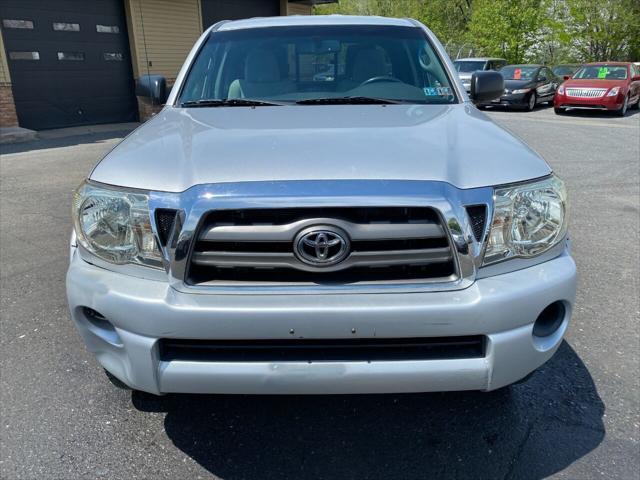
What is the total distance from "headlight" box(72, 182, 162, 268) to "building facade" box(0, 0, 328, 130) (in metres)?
10.2

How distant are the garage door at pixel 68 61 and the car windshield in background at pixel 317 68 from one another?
1100 centimetres

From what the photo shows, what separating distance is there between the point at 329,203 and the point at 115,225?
85 centimetres

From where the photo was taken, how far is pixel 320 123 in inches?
95.2

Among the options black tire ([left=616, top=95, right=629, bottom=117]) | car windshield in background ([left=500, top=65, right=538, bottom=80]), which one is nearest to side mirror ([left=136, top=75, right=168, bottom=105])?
black tire ([left=616, top=95, right=629, bottom=117])

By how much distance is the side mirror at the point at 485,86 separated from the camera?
3660mm

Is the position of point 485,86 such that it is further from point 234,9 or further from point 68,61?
point 234,9

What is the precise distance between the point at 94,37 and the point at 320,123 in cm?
1354

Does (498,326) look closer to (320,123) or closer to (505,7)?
(320,123)

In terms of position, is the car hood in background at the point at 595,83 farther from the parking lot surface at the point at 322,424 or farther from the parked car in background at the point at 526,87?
the parking lot surface at the point at 322,424

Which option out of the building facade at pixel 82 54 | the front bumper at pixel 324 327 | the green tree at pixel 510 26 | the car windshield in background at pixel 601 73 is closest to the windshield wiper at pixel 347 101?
the front bumper at pixel 324 327

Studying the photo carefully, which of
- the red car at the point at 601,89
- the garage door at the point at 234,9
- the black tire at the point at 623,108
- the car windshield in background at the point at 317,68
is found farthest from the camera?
the garage door at the point at 234,9

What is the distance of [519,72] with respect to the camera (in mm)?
18359

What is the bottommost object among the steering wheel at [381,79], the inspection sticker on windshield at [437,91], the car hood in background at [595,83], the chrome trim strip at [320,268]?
the car hood in background at [595,83]

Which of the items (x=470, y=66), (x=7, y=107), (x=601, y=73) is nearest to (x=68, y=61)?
(x=7, y=107)
